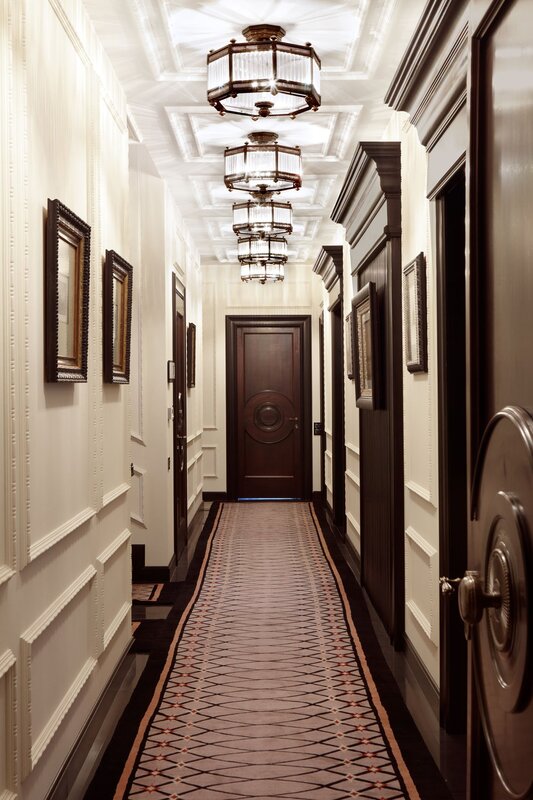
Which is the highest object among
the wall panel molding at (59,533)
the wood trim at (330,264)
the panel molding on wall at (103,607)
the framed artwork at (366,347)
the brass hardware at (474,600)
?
the wood trim at (330,264)

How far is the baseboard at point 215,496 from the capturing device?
10.8 meters

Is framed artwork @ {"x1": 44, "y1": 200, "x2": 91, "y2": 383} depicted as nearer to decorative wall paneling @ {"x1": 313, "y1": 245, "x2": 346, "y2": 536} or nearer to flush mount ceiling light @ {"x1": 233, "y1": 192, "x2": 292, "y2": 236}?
flush mount ceiling light @ {"x1": 233, "y1": 192, "x2": 292, "y2": 236}

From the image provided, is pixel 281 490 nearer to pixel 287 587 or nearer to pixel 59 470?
pixel 287 587

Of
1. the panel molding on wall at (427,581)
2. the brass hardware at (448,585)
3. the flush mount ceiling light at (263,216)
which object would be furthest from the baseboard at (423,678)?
the flush mount ceiling light at (263,216)

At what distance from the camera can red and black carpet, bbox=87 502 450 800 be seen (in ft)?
9.70

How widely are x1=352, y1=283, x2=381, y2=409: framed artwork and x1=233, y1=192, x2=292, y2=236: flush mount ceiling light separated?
1148 millimetres

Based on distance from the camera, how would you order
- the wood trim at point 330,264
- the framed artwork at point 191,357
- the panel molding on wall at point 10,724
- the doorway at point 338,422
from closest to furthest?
the panel molding on wall at point 10,724 → the wood trim at point 330,264 → the doorway at point 338,422 → the framed artwork at point 191,357

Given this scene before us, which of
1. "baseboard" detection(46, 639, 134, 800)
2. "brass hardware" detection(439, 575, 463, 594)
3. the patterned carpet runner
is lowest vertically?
the patterned carpet runner

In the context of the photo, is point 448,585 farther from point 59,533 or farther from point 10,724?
point 59,533

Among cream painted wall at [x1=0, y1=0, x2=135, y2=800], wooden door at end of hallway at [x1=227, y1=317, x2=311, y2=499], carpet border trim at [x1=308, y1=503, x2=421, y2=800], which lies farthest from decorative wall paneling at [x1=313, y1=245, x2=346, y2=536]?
A: cream painted wall at [x1=0, y1=0, x2=135, y2=800]

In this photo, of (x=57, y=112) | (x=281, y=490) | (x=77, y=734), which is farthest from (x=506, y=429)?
(x=281, y=490)

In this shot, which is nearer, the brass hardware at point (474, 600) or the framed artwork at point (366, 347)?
the brass hardware at point (474, 600)

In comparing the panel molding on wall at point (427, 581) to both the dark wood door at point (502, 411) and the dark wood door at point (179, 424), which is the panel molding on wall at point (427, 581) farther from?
the dark wood door at point (179, 424)

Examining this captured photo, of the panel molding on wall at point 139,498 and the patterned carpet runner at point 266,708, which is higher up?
the panel molding on wall at point 139,498
